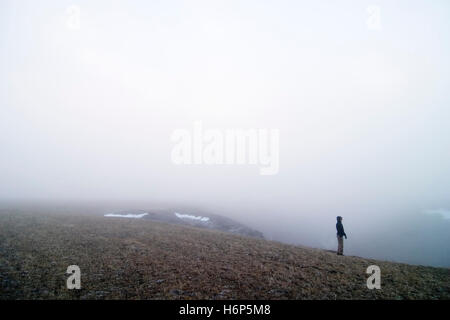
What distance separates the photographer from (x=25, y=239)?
21.3m

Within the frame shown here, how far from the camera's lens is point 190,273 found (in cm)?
1410

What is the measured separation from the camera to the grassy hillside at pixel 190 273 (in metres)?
11.6

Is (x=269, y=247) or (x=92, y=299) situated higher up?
(x=92, y=299)

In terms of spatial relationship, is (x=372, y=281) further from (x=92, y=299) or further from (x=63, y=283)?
(x=63, y=283)

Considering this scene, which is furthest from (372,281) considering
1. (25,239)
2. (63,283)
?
(25,239)

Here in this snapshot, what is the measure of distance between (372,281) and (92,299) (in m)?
16.5

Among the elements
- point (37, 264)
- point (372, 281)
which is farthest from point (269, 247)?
point (37, 264)

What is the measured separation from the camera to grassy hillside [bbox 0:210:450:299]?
37.9 ft
